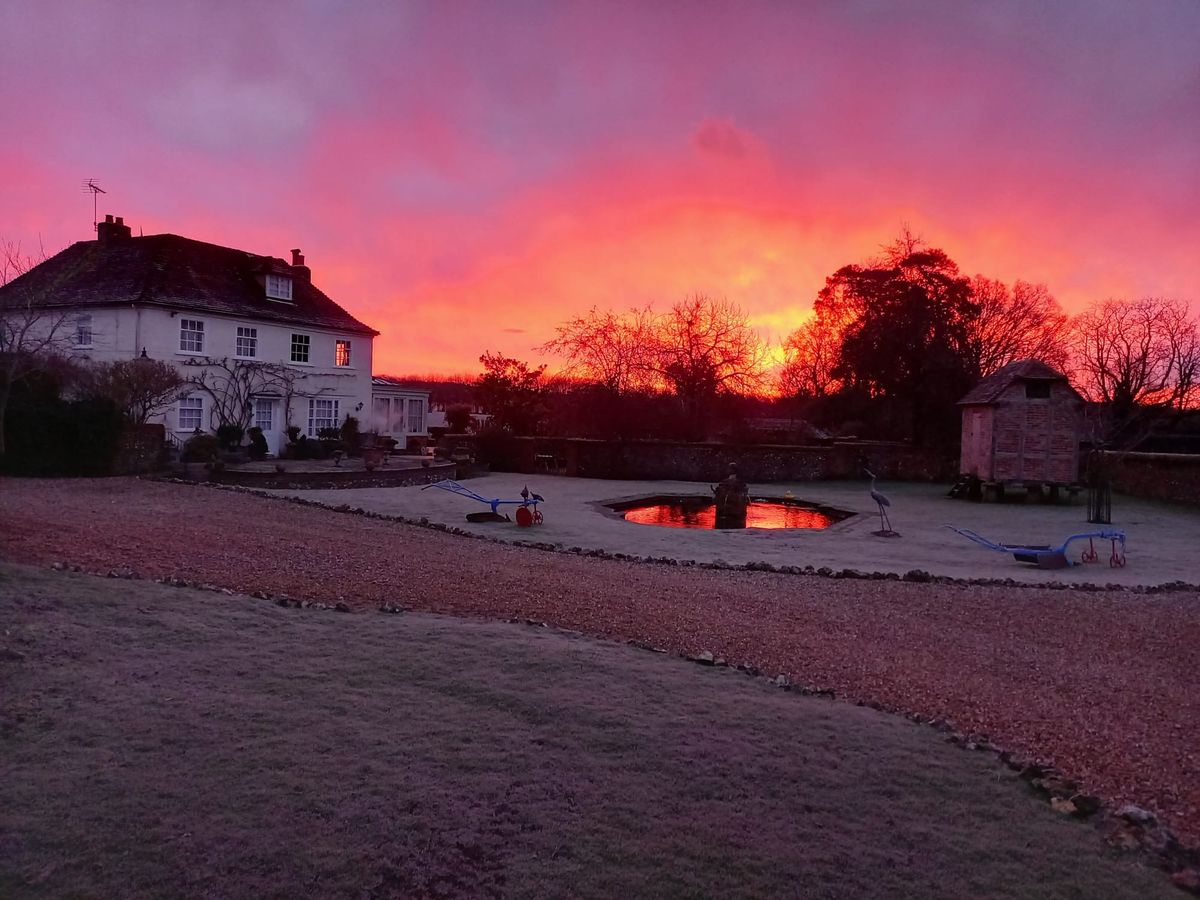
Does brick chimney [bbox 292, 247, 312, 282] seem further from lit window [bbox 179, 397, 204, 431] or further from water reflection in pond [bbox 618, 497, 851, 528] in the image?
water reflection in pond [bbox 618, 497, 851, 528]

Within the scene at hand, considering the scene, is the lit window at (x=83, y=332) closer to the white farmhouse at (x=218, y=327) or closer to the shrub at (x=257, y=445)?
the white farmhouse at (x=218, y=327)

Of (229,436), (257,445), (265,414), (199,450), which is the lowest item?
(199,450)

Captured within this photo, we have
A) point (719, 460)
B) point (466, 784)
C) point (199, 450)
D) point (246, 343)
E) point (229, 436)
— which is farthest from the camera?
point (719, 460)

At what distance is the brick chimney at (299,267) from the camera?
34156 millimetres

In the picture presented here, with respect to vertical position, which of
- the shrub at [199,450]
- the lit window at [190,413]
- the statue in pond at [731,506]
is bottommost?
the statue in pond at [731,506]

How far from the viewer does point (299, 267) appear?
34.5m

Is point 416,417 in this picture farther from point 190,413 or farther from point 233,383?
point 190,413

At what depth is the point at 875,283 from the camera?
110ft

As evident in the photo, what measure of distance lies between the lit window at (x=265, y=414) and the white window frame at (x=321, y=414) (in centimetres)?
154

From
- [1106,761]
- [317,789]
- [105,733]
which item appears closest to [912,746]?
[1106,761]

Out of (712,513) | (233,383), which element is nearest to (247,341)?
(233,383)

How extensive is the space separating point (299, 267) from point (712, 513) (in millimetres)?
22177

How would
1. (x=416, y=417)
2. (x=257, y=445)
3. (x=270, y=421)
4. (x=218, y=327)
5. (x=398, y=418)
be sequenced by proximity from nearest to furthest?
(x=257, y=445) → (x=218, y=327) → (x=270, y=421) → (x=398, y=418) → (x=416, y=417)

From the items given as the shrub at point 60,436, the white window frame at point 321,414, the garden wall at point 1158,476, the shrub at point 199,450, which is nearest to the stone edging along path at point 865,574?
the shrub at point 60,436
